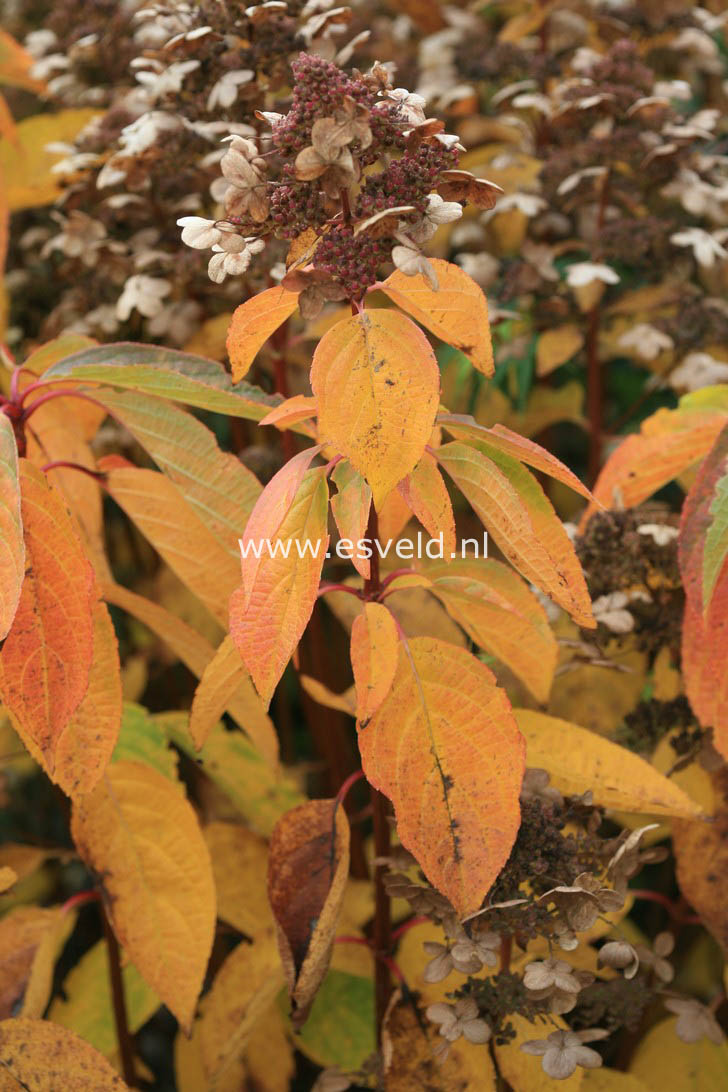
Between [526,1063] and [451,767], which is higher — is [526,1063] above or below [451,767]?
below

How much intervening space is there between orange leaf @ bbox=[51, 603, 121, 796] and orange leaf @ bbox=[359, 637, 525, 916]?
168mm

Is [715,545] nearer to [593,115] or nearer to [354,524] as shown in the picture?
[354,524]

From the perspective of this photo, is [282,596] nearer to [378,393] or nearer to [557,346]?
[378,393]

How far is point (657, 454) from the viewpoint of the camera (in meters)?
0.84

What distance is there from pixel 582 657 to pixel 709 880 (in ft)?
0.61

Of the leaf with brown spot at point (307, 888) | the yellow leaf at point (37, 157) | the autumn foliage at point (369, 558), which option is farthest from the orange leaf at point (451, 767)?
the yellow leaf at point (37, 157)

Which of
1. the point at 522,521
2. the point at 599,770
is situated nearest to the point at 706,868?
the point at 599,770

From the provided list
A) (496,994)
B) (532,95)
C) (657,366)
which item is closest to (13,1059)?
(496,994)

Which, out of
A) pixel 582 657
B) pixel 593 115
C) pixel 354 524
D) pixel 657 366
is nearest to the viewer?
pixel 354 524

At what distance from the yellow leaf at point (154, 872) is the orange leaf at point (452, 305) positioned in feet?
1.23

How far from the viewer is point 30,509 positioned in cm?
66

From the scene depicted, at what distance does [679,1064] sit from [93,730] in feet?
1.89

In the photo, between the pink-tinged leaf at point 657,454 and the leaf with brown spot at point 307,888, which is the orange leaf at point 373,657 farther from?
the pink-tinged leaf at point 657,454

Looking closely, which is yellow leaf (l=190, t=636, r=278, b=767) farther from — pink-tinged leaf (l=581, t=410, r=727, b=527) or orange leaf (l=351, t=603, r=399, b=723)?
pink-tinged leaf (l=581, t=410, r=727, b=527)
